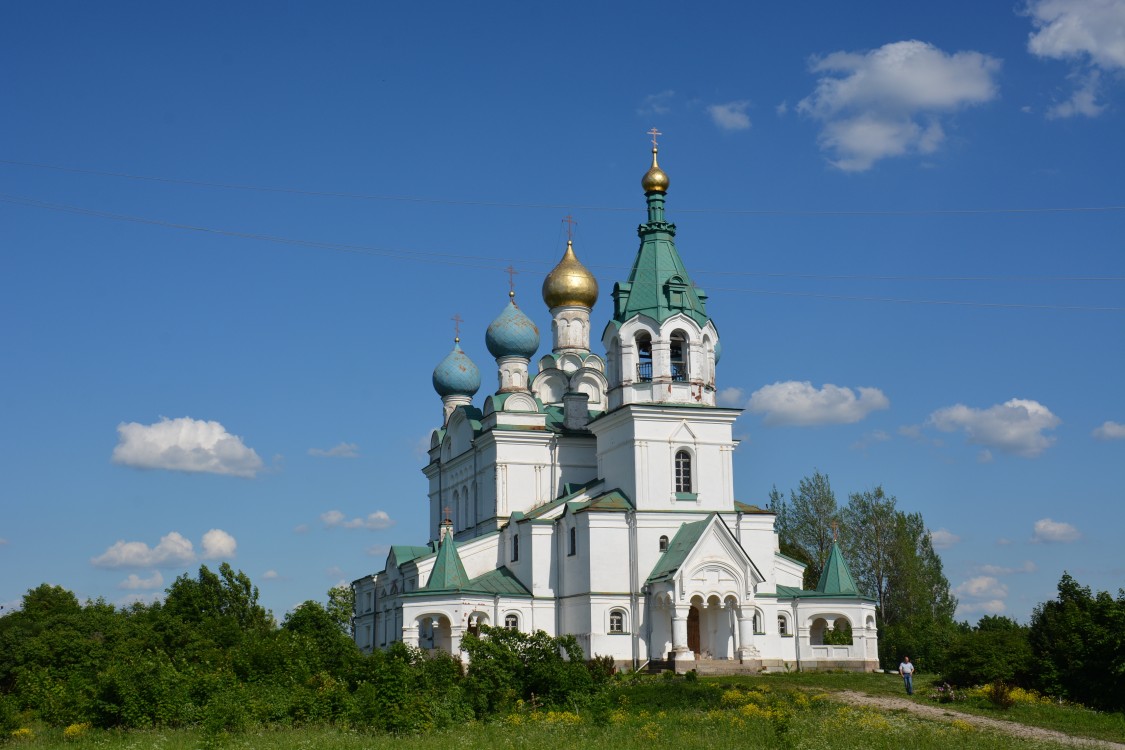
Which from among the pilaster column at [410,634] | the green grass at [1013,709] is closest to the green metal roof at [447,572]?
the pilaster column at [410,634]

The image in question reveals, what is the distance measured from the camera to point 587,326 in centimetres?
4309

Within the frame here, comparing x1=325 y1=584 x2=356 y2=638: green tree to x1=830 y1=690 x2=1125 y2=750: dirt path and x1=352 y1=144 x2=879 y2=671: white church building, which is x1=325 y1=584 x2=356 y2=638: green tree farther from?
x1=830 y1=690 x2=1125 y2=750: dirt path

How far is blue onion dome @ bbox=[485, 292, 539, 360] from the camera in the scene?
41.2 meters

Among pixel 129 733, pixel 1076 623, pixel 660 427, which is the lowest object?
pixel 129 733

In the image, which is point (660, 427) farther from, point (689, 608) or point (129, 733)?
point (129, 733)

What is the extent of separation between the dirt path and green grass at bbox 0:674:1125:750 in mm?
404

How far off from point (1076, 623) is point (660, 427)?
40.2ft

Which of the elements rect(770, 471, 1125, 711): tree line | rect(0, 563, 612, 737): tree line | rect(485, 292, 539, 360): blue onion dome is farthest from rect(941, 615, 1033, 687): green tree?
rect(485, 292, 539, 360): blue onion dome

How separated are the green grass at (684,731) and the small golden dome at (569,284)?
18.6 meters

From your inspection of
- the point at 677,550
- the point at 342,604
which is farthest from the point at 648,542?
the point at 342,604

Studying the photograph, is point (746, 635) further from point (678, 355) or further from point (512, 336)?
point (512, 336)

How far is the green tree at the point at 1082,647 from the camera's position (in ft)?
76.6

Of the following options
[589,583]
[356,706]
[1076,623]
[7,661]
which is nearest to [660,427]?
[589,583]

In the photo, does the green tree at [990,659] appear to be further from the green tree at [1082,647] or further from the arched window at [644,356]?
the arched window at [644,356]
